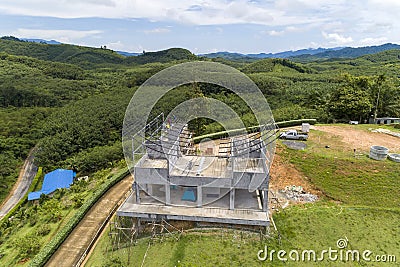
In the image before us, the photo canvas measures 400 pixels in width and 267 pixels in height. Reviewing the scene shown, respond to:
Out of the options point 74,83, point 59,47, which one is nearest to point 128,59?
point 59,47

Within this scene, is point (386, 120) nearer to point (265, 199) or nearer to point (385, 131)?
point (385, 131)

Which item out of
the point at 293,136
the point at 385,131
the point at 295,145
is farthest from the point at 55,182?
the point at 385,131

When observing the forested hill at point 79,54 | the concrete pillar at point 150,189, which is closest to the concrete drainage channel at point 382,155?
the concrete pillar at point 150,189

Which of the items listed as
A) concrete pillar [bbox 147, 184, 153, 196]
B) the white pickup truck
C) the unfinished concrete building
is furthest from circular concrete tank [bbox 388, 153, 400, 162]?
concrete pillar [bbox 147, 184, 153, 196]

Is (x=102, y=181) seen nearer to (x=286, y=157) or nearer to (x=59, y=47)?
(x=286, y=157)

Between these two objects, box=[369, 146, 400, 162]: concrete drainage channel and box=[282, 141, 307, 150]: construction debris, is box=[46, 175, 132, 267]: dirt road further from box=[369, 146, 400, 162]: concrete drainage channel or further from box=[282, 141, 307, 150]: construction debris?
box=[369, 146, 400, 162]: concrete drainage channel

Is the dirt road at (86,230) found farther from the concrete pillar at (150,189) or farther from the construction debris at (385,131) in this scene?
the construction debris at (385,131)
